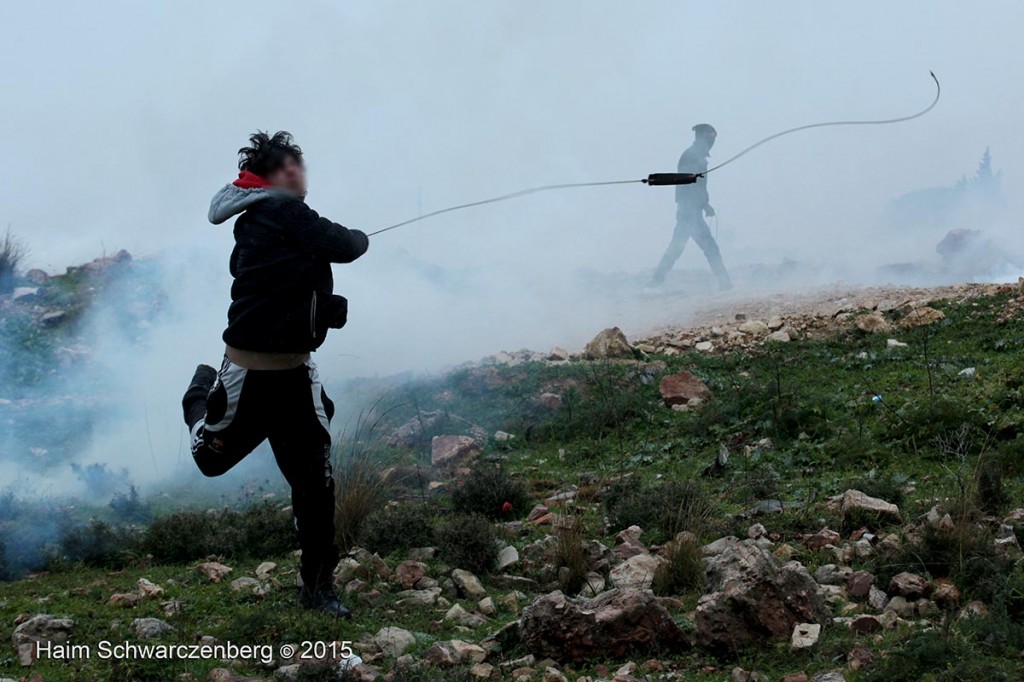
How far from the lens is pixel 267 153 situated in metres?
4.04

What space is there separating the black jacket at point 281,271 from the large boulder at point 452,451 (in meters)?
3.54

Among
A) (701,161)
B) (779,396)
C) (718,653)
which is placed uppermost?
(701,161)

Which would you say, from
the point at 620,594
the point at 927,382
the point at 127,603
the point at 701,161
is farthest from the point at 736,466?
the point at 701,161

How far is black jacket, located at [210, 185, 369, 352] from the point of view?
3857mm

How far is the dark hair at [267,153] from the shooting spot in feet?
13.3

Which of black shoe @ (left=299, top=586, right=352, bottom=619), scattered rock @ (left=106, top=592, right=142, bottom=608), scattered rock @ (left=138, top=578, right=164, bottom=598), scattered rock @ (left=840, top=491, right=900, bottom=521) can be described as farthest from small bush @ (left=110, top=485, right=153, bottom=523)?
scattered rock @ (left=840, top=491, right=900, bottom=521)

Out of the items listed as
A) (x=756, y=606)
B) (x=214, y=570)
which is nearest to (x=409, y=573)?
(x=214, y=570)

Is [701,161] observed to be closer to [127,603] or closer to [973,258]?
[973,258]

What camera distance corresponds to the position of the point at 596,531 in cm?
512

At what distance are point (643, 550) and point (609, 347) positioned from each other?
5153 mm

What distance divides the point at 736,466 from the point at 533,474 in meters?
1.37

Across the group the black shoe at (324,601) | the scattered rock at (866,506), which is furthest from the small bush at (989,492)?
the black shoe at (324,601)

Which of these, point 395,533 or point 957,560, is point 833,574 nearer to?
point 957,560

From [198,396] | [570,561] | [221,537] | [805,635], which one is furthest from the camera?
[221,537]
